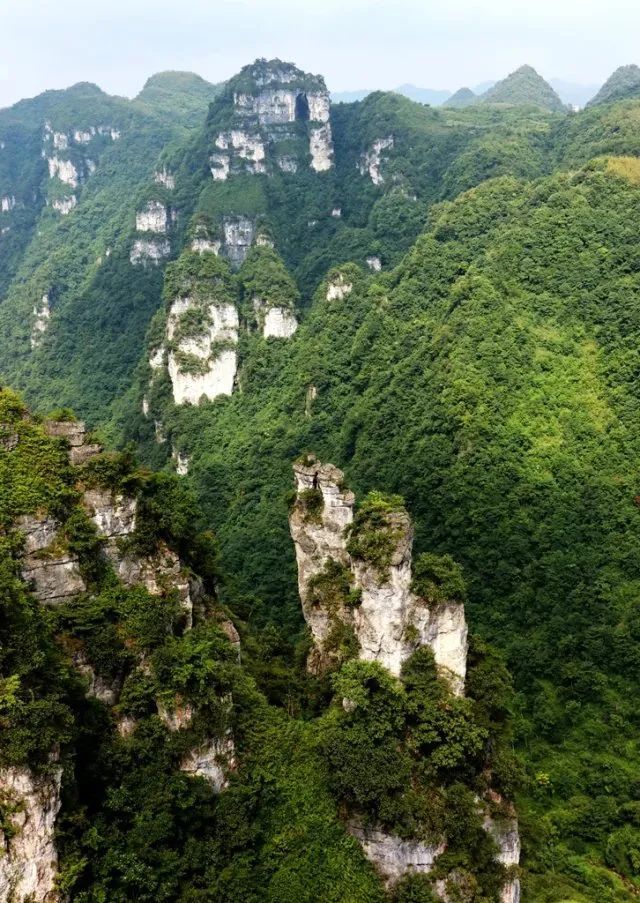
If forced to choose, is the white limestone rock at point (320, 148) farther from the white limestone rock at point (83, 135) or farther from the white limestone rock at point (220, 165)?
the white limestone rock at point (83, 135)

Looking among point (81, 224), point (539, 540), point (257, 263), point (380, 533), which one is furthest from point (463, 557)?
point (81, 224)

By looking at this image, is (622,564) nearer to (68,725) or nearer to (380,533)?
(380,533)

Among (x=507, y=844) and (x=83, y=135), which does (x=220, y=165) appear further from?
(x=507, y=844)

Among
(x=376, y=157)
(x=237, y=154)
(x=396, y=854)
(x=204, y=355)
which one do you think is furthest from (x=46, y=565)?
(x=376, y=157)

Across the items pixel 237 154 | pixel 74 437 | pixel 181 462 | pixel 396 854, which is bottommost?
pixel 181 462

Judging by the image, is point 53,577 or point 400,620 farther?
point 400,620

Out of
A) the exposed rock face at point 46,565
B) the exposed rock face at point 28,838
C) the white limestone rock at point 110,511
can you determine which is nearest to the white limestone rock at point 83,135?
the white limestone rock at point 110,511

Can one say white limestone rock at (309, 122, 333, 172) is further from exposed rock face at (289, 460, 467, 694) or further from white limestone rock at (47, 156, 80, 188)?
exposed rock face at (289, 460, 467, 694)
